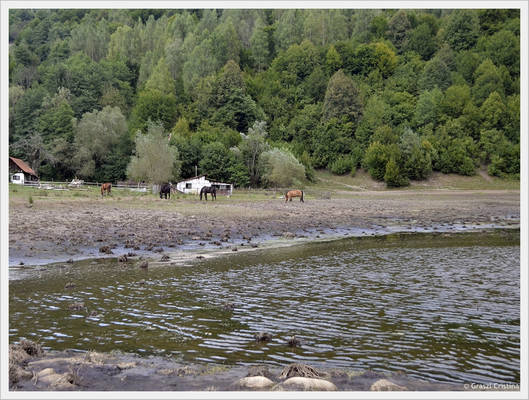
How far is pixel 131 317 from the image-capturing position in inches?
488

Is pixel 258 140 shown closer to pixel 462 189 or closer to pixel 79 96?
pixel 462 189

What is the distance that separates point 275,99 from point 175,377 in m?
152

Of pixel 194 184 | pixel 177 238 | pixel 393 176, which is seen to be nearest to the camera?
pixel 177 238

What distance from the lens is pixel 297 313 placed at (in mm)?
13086

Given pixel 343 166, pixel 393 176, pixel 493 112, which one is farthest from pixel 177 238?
pixel 493 112

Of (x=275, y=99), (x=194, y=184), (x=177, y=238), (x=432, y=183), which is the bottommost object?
(x=177, y=238)

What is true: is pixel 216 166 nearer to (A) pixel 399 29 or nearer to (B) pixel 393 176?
(B) pixel 393 176

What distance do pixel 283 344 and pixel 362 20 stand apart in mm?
196146

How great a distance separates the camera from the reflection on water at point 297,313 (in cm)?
985

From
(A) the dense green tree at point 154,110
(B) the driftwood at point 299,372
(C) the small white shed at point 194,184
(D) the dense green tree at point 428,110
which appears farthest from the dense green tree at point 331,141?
(B) the driftwood at point 299,372

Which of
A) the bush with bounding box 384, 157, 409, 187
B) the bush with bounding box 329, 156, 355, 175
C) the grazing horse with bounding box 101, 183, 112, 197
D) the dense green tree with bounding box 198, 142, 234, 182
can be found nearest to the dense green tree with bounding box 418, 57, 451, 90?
the bush with bounding box 329, 156, 355, 175

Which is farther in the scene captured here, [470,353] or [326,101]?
[326,101]

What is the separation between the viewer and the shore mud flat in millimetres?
7930

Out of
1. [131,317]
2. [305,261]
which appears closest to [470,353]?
[131,317]
